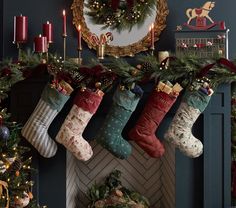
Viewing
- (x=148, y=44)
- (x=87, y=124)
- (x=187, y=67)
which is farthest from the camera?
(x=148, y=44)

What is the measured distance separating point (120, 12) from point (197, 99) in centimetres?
89

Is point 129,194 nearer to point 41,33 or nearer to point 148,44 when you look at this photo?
point 148,44

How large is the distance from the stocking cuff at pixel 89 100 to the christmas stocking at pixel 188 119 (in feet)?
1.46

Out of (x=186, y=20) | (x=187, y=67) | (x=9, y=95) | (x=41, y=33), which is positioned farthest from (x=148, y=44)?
(x=9, y=95)

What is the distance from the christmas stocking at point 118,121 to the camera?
242 cm

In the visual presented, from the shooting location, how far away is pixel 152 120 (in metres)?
2.44

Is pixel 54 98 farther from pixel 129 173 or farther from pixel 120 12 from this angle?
pixel 129 173

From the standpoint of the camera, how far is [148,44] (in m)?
2.88

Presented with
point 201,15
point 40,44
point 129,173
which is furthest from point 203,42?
point 129,173

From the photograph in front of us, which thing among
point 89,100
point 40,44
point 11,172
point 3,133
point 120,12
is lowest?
point 11,172

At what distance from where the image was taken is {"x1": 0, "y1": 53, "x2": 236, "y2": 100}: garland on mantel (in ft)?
7.91

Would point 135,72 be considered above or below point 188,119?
above

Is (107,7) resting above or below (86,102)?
above

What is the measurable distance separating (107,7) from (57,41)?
0.42 metres
